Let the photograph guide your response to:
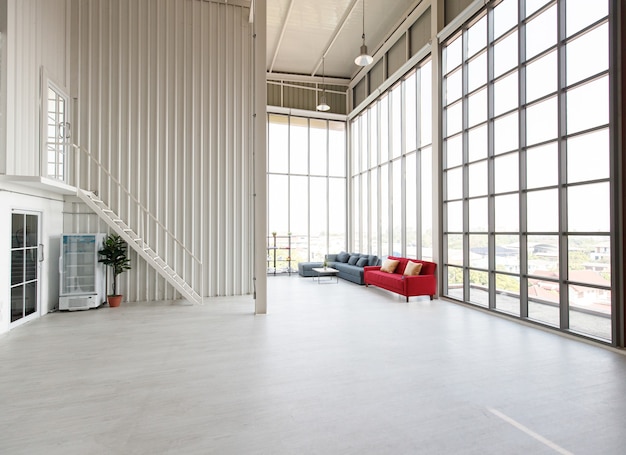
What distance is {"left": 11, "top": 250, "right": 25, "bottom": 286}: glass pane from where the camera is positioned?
5.56 m

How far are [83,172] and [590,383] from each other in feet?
29.9

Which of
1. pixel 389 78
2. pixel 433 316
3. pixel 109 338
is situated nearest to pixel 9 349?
pixel 109 338

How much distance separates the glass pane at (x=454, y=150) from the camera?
7527mm

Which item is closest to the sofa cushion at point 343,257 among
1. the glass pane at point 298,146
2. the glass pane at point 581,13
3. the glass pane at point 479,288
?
the glass pane at point 298,146

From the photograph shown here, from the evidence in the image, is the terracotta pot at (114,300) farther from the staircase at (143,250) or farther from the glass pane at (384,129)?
the glass pane at (384,129)

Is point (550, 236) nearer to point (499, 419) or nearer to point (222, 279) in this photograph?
point (499, 419)

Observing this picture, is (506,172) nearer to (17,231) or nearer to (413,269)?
(413,269)

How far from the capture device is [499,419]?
277 cm

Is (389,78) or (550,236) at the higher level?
(389,78)

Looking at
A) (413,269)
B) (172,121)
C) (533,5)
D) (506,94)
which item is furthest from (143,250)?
(533,5)

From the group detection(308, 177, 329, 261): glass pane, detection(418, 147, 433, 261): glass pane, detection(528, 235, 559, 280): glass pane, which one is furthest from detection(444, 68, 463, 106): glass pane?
detection(308, 177, 329, 261): glass pane

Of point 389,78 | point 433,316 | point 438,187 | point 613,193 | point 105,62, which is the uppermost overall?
point 389,78

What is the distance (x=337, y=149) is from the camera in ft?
43.5

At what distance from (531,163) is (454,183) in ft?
6.35
